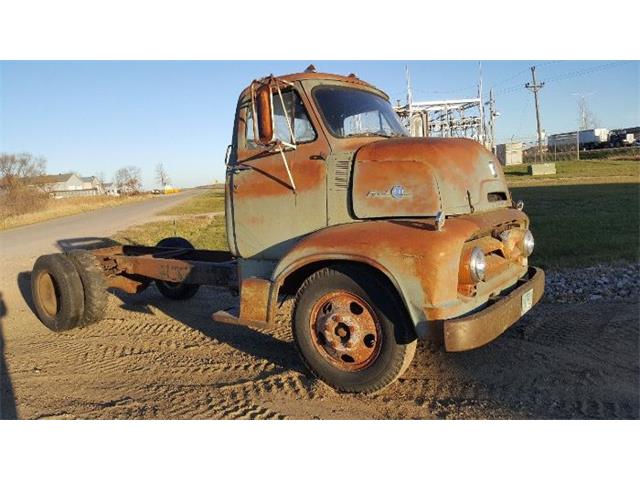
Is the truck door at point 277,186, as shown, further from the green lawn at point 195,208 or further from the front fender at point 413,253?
the green lawn at point 195,208

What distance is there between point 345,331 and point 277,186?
1490 mm

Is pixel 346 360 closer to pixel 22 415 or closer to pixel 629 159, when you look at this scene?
pixel 22 415

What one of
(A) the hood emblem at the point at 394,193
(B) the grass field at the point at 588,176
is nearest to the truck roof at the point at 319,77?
(A) the hood emblem at the point at 394,193

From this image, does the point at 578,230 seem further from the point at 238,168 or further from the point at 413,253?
the point at 413,253

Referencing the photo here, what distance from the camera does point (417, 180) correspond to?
12.2ft

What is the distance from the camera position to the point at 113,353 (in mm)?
5254

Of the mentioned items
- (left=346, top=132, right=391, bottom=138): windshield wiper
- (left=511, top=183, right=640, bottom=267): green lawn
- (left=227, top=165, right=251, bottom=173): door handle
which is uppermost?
(left=346, top=132, right=391, bottom=138): windshield wiper

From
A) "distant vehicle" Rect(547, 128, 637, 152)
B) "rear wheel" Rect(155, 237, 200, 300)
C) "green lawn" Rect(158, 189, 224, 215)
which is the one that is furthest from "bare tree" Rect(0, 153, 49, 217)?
"distant vehicle" Rect(547, 128, 637, 152)

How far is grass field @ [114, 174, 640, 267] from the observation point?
8133mm

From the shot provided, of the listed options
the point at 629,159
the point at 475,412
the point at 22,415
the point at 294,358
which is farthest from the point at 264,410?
the point at 629,159

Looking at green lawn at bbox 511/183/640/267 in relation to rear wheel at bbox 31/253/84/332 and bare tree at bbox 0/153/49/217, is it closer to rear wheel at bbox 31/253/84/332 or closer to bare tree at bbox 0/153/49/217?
rear wheel at bbox 31/253/84/332

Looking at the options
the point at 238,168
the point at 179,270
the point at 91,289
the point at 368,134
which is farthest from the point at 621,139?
the point at 91,289

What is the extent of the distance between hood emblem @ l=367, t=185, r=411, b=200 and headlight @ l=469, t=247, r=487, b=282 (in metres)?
0.66

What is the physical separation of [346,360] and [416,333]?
68 cm
